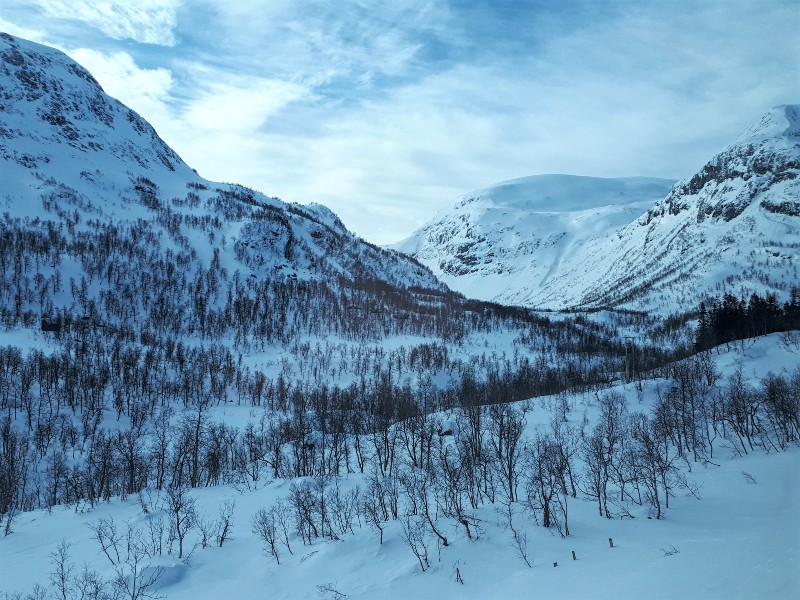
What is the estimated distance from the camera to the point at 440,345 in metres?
181

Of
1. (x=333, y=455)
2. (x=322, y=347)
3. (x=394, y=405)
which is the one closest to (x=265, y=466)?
(x=333, y=455)

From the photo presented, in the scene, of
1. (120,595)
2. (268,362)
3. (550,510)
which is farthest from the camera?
(268,362)

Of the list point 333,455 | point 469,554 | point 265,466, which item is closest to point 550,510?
point 469,554

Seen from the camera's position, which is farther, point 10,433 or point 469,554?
point 10,433

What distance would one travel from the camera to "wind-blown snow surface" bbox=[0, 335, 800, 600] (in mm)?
19453

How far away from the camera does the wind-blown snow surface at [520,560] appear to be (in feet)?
63.8

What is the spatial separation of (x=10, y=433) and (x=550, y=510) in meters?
93.8

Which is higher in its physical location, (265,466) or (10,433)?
(10,433)

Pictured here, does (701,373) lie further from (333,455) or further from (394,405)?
(333,455)

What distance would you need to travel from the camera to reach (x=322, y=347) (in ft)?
585

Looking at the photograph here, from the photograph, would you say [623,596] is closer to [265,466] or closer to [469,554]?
[469,554]

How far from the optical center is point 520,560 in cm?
2809

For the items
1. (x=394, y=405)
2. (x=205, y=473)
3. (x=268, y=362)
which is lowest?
(x=205, y=473)

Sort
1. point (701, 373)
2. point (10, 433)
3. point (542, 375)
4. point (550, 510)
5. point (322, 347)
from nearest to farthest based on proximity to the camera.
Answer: point (550, 510)
point (10, 433)
point (701, 373)
point (542, 375)
point (322, 347)
